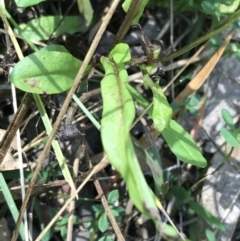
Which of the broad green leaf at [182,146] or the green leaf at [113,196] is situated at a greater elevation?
the broad green leaf at [182,146]

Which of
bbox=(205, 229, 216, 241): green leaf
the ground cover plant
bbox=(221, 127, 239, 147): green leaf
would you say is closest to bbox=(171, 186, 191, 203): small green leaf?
Answer: the ground cover plant

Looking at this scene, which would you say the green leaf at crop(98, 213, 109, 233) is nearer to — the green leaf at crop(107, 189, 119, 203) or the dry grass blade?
the green leaf at crop(107, 189, 119, 203)

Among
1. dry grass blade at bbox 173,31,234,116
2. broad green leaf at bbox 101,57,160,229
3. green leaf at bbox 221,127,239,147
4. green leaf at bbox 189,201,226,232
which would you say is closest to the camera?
broad green leaf at bbox 101,57,160,229

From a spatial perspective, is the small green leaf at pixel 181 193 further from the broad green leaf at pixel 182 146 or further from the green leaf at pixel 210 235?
the broad green leaf at pixel 182 146

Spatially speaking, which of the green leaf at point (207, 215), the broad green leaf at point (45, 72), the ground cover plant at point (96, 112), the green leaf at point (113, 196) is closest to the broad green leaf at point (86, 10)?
the ground cover plant at point (96, 112)

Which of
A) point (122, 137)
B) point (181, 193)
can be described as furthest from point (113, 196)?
point (122, 137)

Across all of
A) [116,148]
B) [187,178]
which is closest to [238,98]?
[187,178]
